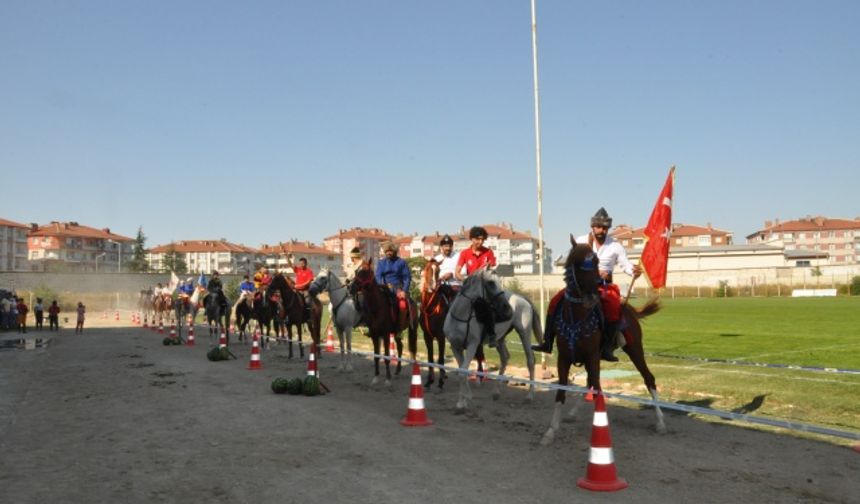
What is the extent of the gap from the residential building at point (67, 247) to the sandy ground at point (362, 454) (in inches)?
6099

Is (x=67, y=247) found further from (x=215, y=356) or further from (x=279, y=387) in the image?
(x=279, y=387)

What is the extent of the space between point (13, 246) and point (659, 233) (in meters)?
171

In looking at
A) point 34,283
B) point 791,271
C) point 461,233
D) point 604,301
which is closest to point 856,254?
point 461,233

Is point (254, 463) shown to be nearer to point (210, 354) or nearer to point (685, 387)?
point (685, 387)

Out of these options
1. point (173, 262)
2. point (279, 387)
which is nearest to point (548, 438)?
point (279, 387)

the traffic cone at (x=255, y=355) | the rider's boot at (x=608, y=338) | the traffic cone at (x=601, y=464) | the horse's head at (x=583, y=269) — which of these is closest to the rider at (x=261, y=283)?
the traffic cone at (x=255, y=355)

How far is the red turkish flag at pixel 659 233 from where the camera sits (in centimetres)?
1091

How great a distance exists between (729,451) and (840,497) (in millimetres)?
1880

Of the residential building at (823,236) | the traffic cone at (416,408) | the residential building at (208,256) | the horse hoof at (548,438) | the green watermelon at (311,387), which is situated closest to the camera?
the horse hoof at (548,438)

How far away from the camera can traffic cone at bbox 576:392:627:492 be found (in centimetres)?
634

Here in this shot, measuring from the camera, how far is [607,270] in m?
9.25

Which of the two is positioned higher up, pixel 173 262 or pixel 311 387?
pixel 173 262

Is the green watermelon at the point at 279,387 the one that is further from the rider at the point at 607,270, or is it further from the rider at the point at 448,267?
the rider at the point at 607,270

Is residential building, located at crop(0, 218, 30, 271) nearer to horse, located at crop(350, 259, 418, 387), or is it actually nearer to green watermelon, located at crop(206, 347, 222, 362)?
green watermelon, located at crop(206, 347, 222, 362)
